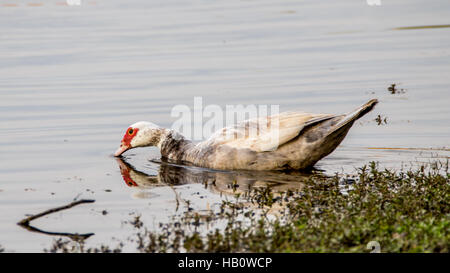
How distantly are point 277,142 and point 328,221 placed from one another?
126 inches

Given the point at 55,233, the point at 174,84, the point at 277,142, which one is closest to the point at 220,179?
the point at 277,142

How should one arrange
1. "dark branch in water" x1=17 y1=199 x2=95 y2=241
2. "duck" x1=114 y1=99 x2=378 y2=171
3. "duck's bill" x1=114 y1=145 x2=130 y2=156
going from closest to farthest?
1. "dark branch in water" x1=17 y1=199 x2=95 y2=241
2. "duck" x1=114 y1=99 x2=378 y2=171
3. "duck's bill" x1=114 y1=145 x2=130 y2=156

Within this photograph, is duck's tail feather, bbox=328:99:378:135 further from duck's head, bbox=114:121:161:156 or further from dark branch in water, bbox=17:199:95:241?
dark branch in water, bbox=17:199:95:241

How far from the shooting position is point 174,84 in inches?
621

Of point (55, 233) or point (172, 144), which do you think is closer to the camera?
point (55, 233)

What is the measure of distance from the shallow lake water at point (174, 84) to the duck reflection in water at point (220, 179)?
4 cm

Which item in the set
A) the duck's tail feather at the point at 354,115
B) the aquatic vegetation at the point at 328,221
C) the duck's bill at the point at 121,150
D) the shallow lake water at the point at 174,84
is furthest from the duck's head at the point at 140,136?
the aquatic vegetation at the point at 328,221

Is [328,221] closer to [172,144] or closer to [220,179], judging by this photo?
[220,179]

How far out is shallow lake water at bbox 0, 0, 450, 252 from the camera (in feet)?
31.1

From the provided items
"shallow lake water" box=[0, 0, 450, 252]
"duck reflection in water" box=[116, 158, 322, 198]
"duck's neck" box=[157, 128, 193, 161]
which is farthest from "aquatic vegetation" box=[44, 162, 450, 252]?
"duck's neck" box=[157, 128, 193, 161]

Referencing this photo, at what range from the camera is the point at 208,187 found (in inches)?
374

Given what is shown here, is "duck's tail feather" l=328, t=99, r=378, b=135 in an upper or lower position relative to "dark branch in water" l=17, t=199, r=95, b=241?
upper

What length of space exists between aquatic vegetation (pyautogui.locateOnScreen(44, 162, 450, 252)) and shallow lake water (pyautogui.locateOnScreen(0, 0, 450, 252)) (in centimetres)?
62
